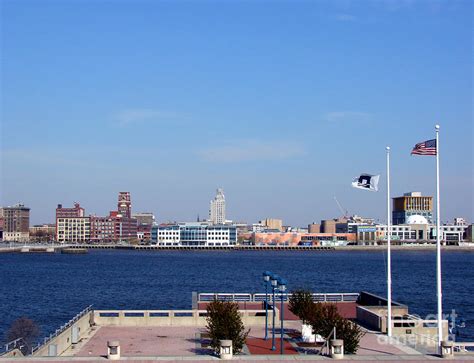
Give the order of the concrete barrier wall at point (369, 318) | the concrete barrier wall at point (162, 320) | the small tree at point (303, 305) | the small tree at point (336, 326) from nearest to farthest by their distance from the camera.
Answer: the small tree at point (336, 326) < the small tree at point (303, 305) < the concrete barrier wall at point (369, 318) < the concrete barrier wall at point (162, 320)

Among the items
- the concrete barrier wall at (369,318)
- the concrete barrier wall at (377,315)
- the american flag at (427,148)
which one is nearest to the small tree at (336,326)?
the concrete barrier wall at (377,315)

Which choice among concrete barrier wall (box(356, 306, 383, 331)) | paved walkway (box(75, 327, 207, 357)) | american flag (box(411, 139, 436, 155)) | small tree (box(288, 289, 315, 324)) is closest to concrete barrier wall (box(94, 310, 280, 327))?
paved walkway (box(75, 327, 207, 357))

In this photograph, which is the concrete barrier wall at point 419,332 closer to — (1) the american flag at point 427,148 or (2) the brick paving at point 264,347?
(2) the brick paving at point 264,347

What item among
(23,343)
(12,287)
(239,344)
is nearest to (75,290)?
(12,287)

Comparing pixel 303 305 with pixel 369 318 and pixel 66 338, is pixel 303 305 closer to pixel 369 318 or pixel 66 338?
pixel 369 318

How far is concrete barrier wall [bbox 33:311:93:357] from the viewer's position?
26750 millimetres

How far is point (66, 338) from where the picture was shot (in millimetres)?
29938

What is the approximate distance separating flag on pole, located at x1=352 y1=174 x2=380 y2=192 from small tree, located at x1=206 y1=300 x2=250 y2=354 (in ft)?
25.9

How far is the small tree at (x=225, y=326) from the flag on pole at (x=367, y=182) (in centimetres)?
791

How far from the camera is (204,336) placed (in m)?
32.6

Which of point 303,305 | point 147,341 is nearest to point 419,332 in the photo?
point 303,305

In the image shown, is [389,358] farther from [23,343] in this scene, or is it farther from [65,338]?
[23,343]

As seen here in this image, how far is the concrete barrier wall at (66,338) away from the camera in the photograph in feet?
87.8

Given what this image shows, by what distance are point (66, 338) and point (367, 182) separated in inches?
574
